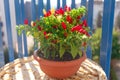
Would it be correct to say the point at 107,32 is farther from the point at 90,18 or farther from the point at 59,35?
the point at 59,35

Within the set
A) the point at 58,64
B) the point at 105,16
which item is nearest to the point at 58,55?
the point at 58,64

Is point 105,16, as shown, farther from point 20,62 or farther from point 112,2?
point 20,62

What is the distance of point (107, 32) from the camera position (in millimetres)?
1421

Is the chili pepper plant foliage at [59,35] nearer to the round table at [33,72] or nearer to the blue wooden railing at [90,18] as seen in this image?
the round table at [33,72]

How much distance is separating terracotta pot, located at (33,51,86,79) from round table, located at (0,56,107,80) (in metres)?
0.06

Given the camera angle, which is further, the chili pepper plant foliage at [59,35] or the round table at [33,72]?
the round table at [33,72]

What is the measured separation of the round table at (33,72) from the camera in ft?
3.88

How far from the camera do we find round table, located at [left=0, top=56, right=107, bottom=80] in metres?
1.18

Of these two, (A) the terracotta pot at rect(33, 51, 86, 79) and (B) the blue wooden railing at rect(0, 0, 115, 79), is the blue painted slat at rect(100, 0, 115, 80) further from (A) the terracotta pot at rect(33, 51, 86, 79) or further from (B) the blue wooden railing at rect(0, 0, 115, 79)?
(A) the terracotta pot at rect(33, 51, 86, 79)

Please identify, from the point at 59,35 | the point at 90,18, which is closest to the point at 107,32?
the point at 90,18

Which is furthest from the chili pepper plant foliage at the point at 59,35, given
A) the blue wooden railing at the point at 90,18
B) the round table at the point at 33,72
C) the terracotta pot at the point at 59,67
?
the blue wooden railing at the point at 90,18

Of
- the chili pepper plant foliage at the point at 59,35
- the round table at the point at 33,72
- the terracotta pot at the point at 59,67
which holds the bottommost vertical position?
the round table at the point at 33,72

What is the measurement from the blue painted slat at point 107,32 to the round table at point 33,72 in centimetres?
16

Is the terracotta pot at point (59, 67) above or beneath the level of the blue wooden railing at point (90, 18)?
beneath
